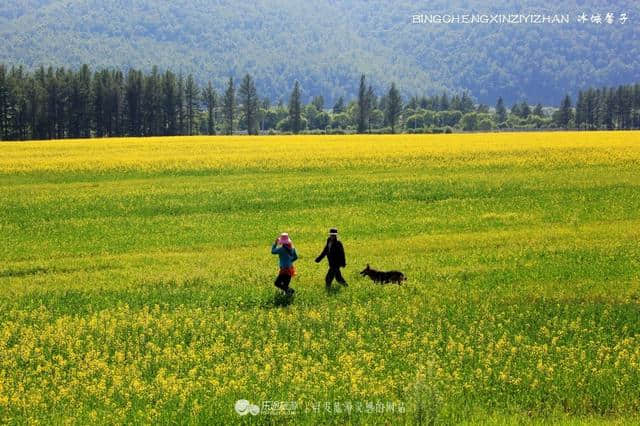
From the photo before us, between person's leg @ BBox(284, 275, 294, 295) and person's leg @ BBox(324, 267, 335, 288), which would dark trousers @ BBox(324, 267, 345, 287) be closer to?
person's leg @ BBox(324, 267, 335, 288)

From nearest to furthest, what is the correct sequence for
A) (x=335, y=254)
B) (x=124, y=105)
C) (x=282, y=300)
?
(x=282, y=300) → (x=335, y=254) → (x=124, y=105)

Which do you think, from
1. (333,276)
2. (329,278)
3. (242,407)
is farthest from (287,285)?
(242,407)

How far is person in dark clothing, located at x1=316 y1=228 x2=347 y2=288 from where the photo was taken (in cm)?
1553

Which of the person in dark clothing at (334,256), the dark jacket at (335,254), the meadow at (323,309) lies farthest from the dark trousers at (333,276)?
the meadow at (323,309)

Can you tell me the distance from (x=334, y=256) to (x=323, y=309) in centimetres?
170

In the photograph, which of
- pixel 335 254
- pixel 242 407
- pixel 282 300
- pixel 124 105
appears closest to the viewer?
pixel 242 407

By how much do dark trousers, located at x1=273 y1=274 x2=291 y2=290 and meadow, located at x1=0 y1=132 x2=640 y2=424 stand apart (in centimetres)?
30

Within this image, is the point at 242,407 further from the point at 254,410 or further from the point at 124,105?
the point at 124,105

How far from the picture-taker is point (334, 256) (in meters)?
15.7

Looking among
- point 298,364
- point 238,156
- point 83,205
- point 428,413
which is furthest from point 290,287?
point 238,156

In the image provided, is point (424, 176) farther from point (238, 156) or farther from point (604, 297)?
point (604, 297)

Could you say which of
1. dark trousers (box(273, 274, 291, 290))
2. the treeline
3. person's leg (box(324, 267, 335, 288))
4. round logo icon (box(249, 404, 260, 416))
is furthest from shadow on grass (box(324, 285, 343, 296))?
the treeline

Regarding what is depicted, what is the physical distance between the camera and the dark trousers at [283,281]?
15031 mm

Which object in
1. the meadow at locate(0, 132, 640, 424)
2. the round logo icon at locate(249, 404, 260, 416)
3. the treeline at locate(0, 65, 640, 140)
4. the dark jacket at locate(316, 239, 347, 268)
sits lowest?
the round logo icon at locate(249, 404, 260, 416)
